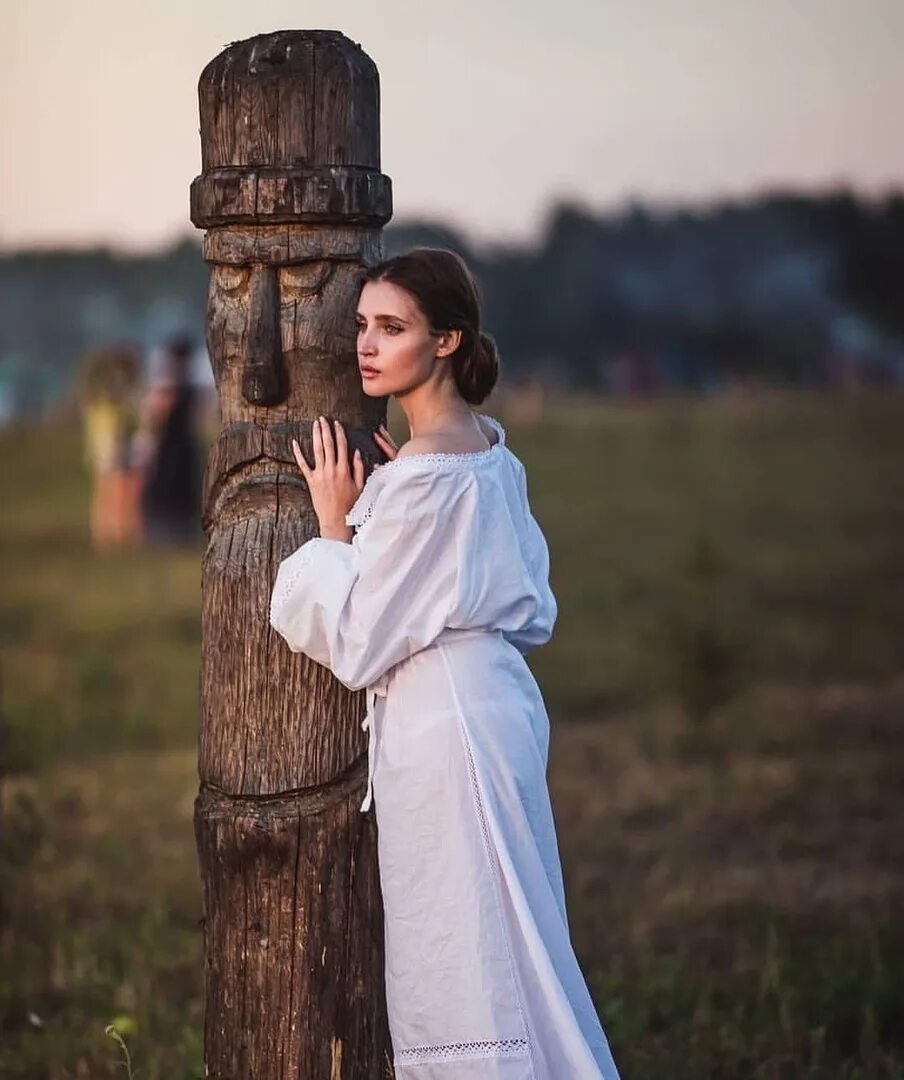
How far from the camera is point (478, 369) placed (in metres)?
3.19

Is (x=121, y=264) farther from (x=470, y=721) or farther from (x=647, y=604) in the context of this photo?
(x=470, y=721)

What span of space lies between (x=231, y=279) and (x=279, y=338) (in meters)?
0.15

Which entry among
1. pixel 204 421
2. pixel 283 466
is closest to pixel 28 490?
pixel 204 421

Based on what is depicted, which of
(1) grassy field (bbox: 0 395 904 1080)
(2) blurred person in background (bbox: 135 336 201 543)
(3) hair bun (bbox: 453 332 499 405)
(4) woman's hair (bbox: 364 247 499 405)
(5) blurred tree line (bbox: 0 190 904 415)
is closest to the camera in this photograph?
(4) woman's hair (bbox: 364 247 499 405)

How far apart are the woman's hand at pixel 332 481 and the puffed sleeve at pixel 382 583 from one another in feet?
0.17

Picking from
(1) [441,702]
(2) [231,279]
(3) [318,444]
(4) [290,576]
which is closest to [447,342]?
(3) [318,444]

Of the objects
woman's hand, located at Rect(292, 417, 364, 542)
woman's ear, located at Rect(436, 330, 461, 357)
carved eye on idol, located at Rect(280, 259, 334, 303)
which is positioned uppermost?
carved eye on idol, located at Rect(280, 259, 334, 303)

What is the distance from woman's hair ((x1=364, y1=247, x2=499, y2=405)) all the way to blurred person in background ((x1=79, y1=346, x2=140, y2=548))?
28.3 feet

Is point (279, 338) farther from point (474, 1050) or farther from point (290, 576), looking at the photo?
point (474, 1050)

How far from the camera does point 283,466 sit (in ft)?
10.4

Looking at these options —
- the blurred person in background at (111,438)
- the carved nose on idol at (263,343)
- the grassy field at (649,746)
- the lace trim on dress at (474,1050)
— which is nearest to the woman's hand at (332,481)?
the carved nose on idol at (263,343)

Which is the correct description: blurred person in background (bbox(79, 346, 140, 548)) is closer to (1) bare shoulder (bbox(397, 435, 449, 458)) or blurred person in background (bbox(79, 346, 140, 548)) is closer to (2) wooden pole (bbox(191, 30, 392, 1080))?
(2) wooden pole (bbox(191, 30, 392, 1080))

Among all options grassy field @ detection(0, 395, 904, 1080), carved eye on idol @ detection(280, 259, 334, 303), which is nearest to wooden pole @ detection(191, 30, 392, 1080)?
carved eye on idol @ detection(280, 259, 334, 303)

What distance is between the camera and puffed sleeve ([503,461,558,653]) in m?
3.22
